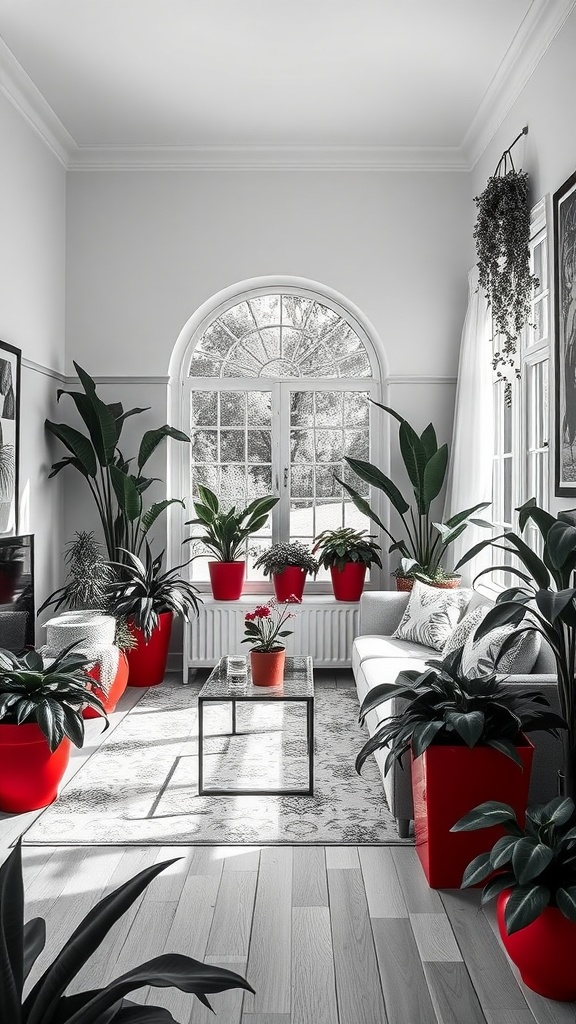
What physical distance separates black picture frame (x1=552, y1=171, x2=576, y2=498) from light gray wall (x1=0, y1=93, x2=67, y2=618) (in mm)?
2870

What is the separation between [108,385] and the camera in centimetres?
554

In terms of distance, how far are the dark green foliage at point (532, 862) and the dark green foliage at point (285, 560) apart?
9.77 ft

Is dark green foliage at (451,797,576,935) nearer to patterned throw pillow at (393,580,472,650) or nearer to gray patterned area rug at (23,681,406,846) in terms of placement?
gray patterned area rug at (23,681,406,846)

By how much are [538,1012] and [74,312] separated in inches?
193

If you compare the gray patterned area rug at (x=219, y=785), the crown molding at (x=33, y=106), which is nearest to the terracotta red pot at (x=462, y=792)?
the gray patterned area rug at (x=219, y=785)

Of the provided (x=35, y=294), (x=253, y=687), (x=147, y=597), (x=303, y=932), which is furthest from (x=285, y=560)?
(x=303, y=932)

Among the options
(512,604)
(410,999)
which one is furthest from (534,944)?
(512,604)

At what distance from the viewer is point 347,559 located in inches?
207

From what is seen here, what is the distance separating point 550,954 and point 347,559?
11.0 feet

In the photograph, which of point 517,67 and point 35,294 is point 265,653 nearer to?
point 35,294

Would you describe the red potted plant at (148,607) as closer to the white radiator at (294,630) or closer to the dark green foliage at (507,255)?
the white radiator at (294,630)

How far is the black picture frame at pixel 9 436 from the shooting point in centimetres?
426

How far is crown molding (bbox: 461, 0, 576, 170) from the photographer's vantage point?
359 cm

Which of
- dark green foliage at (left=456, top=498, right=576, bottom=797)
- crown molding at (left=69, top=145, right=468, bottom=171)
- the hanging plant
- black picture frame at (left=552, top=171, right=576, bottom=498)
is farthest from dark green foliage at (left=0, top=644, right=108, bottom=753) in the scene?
crown molding at (left=69, top=145, right=468, bottom=171)
